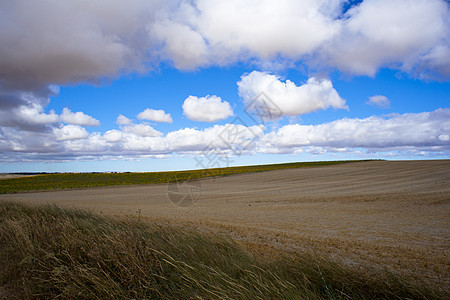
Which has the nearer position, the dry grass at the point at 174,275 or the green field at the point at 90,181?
the dry grass at the point at 174,275

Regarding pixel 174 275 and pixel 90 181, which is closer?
pixel 174 275

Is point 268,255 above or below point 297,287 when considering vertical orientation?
below

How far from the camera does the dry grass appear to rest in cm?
434

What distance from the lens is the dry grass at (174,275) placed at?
14.2 ft

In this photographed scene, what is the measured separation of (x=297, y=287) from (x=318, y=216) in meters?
11.9

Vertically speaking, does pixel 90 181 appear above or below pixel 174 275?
above

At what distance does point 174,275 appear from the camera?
4.95 m

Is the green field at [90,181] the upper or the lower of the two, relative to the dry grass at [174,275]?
upper

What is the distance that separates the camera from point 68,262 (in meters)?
5.78

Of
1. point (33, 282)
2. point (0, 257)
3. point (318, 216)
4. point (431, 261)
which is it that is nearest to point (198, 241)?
point (33, 282)

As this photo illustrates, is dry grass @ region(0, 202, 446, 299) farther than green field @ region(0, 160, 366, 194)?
No

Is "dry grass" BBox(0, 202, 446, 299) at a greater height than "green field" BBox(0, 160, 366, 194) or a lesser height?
lesser

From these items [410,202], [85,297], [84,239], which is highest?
[84,239]

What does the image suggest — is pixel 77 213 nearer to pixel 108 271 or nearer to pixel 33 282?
pixel 33 282
